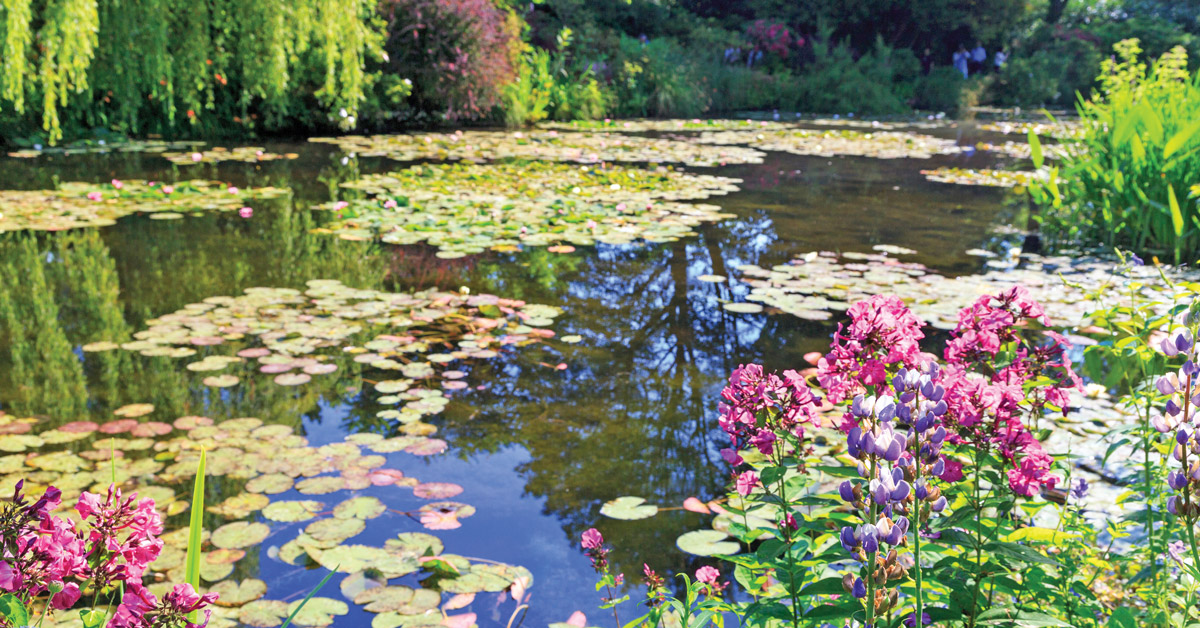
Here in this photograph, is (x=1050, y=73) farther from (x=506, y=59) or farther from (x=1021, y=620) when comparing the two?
(x=1021, y=620)

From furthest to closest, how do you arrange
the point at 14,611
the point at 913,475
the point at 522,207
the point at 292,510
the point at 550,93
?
the point at 550,93 → the point at 522,207 → the point at 292,510 → the point at 913,475 → the point at 14,611

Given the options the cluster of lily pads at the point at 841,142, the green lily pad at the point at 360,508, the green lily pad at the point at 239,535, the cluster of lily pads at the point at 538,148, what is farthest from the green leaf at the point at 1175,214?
the cluster of lily pads at the point at 841,142

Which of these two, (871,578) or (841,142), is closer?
(871,578)

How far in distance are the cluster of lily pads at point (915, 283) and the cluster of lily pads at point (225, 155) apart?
535 cm

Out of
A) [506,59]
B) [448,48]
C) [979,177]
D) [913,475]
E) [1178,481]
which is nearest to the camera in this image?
[1178,481]

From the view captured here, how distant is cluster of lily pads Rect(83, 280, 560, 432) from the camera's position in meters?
2.78

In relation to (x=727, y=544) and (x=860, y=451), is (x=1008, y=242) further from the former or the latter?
(x=860, y=451)

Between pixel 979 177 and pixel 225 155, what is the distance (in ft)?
23.5

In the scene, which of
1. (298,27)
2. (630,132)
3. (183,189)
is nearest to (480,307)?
(183,189)

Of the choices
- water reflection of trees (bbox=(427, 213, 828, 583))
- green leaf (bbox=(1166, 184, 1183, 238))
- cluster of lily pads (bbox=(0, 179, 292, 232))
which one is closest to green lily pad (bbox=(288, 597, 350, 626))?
water reflection of trees (bbox=(427, 213, 828, 583))

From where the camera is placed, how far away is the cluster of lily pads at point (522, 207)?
482 centimetres

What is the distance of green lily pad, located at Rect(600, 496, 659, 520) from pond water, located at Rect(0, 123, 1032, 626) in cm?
3

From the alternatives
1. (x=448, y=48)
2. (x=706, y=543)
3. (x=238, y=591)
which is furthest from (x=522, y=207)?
(x=448, y=48)

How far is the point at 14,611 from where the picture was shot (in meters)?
0.76
